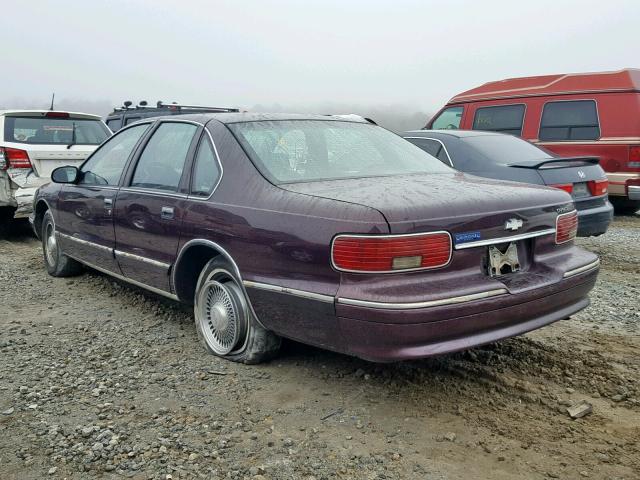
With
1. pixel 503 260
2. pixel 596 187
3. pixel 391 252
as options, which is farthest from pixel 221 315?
pixel 596 187

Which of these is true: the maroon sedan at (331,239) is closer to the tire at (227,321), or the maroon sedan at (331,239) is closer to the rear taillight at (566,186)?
the tire at (227,321)

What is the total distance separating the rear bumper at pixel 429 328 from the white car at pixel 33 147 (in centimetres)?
583

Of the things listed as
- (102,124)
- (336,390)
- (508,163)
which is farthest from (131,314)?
(102,124)

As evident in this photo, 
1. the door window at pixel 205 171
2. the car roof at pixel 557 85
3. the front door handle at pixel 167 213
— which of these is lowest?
the front door handle at pixel 167 213

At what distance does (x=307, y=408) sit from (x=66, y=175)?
3.21m

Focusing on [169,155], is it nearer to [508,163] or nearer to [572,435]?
[572,435]

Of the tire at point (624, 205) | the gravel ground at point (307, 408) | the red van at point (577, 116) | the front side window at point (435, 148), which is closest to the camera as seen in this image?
the gravel ground at point (307, 408)

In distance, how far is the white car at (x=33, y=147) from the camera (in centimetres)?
729

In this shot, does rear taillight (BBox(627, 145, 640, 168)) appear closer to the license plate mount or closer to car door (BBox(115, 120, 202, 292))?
the license plate mount

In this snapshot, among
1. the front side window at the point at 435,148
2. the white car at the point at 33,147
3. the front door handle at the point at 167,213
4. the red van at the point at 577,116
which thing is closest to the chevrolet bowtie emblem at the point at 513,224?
the front door handle at the point at 167,213

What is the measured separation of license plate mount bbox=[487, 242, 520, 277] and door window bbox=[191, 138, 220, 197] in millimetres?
1635

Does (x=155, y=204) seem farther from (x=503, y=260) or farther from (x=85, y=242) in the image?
(x=503, y=260)

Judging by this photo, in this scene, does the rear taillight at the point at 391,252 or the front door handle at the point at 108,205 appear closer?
the rear taillight at the point at 391,252

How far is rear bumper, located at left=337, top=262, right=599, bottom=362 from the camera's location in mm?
2727
